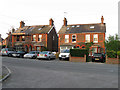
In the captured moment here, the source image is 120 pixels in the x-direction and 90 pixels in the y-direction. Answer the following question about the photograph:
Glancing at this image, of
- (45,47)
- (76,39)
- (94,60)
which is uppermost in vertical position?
(76,39)

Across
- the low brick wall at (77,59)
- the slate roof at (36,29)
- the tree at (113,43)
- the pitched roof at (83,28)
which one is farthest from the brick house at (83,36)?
the low brick wall at (77,59)

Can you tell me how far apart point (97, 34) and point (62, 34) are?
8.31m

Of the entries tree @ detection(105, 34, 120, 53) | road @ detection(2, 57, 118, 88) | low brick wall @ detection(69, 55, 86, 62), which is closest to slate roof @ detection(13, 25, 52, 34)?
low brick wall @ detection(69, 55, 86, 62)

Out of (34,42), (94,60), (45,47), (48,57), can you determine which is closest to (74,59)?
(94,60)

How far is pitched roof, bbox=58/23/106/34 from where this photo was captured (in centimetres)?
2919

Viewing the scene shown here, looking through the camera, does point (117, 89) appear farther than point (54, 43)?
No

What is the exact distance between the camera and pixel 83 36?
29.3 metres

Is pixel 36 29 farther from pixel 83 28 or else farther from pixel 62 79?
pixel 62 79

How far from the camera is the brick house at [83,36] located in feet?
91.4

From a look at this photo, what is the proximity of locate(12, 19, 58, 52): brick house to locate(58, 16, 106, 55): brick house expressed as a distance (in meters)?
3.78

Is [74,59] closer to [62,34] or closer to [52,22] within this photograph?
[62,34]

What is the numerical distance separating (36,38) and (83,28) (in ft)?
40.9

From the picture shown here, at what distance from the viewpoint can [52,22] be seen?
35.1m

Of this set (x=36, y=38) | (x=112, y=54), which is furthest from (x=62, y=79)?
(x=36, y=38)
